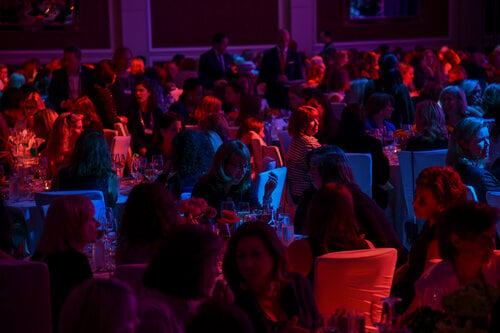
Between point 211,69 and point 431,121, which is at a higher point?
point 211,69

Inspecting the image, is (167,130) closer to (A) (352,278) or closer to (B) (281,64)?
(A) (352,278)

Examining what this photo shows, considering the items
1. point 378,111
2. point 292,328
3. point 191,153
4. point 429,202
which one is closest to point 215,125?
point 191,153

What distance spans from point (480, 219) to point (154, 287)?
1280 mm

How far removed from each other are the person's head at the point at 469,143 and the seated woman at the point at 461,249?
7.85 feet

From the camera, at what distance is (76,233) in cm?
392

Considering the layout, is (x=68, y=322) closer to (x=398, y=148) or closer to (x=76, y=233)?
(x=76, y=233)

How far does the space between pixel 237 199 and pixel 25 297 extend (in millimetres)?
2198

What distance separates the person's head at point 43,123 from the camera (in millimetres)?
8133

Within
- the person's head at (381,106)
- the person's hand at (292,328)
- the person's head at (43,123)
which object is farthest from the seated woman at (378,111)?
the person's hand at (292,328)

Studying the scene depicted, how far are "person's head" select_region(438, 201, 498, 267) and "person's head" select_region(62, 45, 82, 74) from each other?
773 cm

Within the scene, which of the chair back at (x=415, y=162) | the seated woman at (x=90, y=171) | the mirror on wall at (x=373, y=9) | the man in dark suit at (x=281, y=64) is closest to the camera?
the seated woman at (x=90, y=171)

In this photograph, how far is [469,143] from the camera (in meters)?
5.71

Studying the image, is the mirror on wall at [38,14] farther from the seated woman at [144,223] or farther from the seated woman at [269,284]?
the seated woman at [269,284]

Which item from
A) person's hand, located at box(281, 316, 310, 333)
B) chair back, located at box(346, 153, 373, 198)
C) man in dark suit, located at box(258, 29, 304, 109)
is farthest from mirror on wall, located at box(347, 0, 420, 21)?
person's hand, located at box(281, 316, 310, 333)
